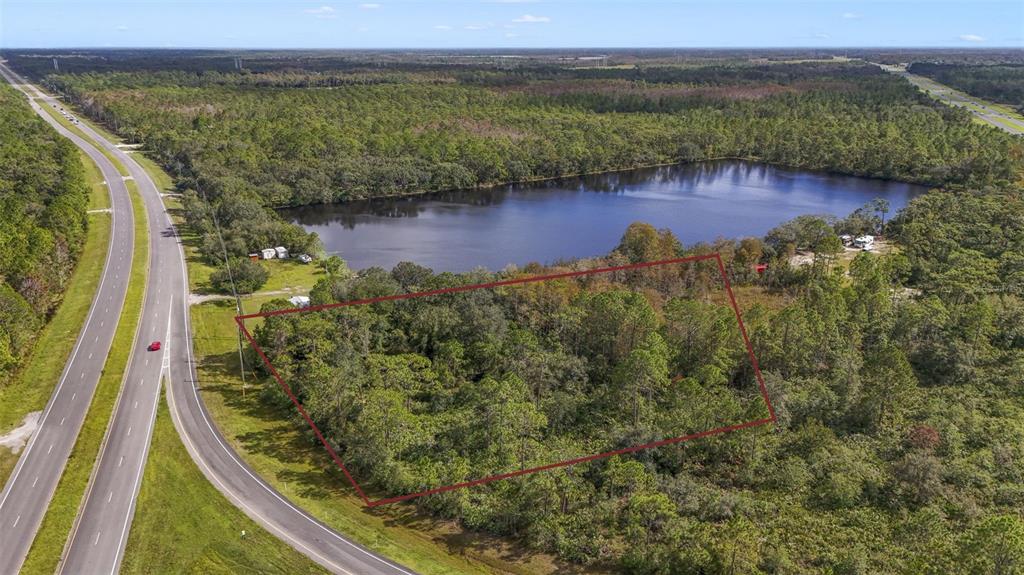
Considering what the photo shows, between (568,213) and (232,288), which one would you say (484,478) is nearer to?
(232,288)

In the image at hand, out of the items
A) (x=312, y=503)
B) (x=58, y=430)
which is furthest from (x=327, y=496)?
(x=58, y=430)

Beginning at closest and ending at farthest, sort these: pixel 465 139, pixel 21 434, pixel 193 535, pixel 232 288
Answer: pixel 193 535 → pixel 21 434 → pixel 232 288 → pixel 465 139

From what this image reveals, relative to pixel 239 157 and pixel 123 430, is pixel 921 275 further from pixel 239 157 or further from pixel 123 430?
pixel 239 157

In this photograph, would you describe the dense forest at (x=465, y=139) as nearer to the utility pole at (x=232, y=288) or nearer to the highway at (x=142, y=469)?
the utility pole at (x=232, y=288)

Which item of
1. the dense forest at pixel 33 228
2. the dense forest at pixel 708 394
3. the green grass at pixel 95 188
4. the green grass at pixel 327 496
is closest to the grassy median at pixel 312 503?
the green grass at pixel 327 496

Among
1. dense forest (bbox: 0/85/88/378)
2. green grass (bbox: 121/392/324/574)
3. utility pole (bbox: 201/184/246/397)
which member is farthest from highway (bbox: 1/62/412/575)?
dense forest (bbox: 0/85/88/378)

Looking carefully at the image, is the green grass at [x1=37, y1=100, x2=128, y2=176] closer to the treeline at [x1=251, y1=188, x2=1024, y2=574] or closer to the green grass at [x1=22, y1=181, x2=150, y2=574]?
the green grass at [x1=22, y1=181, x2=150, y2=574]
